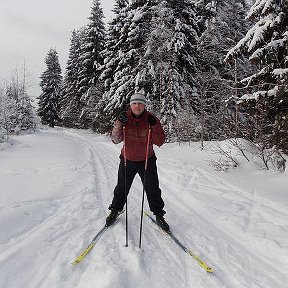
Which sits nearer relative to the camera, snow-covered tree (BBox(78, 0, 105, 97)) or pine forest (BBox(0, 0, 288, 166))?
pine forest (BBox(0, 0, 288, 166))

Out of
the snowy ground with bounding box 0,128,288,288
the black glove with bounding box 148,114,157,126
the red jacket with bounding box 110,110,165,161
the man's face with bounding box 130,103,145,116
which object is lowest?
the snowy ground with bounding box 0,128,288,288

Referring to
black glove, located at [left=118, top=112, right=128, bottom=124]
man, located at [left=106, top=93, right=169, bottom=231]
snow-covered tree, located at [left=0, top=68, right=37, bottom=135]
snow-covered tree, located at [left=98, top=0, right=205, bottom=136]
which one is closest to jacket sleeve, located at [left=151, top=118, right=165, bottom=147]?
man, located at [left=106, top=93, right=169, bottom=231]

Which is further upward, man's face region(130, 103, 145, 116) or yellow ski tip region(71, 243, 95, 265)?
man's face region(130, 103, 145, 116)

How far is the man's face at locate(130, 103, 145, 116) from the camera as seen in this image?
16.5 feet

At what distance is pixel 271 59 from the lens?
29.0ft

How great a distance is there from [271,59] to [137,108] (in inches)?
218

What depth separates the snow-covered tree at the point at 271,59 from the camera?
335 inches

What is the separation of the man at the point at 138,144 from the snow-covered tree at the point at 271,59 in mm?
4443

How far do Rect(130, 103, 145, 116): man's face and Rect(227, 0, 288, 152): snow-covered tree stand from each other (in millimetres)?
4541

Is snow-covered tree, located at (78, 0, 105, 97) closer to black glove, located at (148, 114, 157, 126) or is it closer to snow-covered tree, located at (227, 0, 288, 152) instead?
snow-covered tree, located at (227, 0, 288, 152)

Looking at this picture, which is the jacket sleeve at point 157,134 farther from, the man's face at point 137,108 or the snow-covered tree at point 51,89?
the snow-covered tree at point 51,89

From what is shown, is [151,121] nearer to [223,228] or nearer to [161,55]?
[223,228]

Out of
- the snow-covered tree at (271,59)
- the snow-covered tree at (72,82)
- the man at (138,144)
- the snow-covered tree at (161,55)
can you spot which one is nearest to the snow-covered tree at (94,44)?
the snow-covered tree at (72,82)

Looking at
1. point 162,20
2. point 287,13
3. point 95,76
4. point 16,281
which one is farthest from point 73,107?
point 16,281
